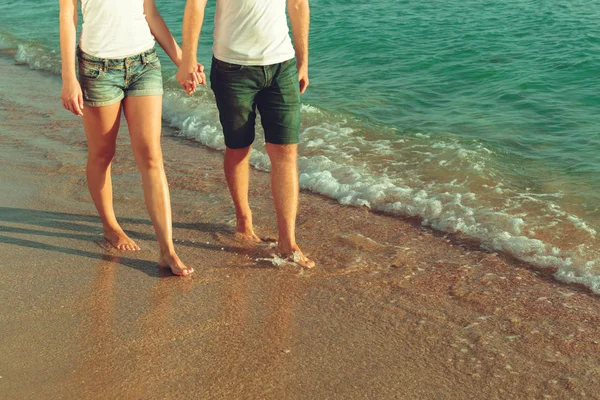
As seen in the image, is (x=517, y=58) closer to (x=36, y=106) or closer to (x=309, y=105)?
(x=309, y=105)

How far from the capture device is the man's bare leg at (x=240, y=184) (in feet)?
15.6

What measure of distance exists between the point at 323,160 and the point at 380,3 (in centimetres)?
943

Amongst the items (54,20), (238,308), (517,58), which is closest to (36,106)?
(238,308)

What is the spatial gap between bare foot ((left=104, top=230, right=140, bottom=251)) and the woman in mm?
373

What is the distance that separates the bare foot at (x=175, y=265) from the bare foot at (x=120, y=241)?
36cm

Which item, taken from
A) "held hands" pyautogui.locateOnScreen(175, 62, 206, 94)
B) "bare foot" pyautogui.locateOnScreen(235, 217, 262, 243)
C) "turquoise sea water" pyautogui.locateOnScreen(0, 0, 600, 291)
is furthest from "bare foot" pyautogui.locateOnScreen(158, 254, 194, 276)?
"turquoise sea water" pyautogui.locateOnScreen(0, 0, 600, 291)

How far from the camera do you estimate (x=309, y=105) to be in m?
8.77

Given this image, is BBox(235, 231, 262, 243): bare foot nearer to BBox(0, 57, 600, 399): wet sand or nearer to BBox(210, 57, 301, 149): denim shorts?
BBox(0, 57, 600, 399): wet sand

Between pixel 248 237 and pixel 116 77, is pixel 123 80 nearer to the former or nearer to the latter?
pixel 116 77

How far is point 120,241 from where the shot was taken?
4.73 meters

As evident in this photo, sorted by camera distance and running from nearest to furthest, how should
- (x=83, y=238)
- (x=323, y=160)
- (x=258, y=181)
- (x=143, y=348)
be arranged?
(x=143, y=348) → (x=83, y=238) → (x=258, y=181) → (x=323, y=160)

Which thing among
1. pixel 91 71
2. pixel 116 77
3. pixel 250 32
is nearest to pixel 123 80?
pixel 116 77

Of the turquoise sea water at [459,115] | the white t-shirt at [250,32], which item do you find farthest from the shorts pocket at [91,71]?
the turquoise sea water at [459,115]

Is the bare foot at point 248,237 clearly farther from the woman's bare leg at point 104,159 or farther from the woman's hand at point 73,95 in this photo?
the woman's hand at point 73,95
